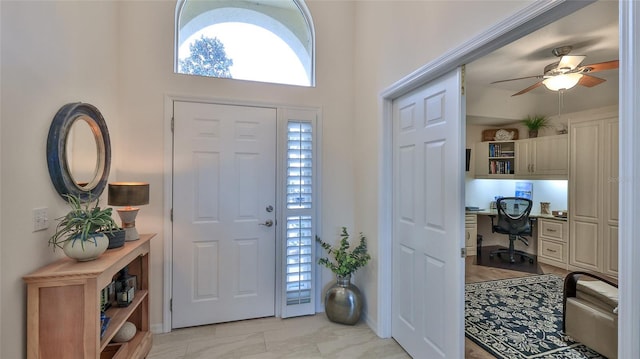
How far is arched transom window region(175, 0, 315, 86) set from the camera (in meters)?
2.81

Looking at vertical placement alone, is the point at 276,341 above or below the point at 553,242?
below

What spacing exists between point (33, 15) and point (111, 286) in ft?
5.53

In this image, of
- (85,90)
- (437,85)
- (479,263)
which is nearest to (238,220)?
(85,90)

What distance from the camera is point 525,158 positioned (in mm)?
4883

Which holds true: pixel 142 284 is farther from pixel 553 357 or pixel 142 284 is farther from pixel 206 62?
pixel 553 357

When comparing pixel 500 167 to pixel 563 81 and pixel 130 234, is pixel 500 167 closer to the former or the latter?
pixel 563 81

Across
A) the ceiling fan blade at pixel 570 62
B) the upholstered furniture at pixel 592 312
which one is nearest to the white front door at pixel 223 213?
the upholstered furniture at pixel 592 312

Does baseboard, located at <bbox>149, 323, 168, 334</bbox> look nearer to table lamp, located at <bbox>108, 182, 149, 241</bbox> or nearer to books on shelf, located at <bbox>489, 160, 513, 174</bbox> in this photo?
table lamp, located at <bbox>108, 182, 149, 241</bbox>

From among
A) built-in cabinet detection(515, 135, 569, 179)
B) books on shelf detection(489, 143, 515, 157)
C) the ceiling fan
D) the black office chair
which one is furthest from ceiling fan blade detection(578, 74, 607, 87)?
books on shelf detection(489, 143, 515, 157)

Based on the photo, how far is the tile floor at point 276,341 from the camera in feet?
7.45

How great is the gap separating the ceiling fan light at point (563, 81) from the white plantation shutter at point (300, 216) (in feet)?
8.03

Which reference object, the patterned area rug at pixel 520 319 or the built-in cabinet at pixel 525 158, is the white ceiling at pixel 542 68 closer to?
the built-in cabinet at pixel 525 158

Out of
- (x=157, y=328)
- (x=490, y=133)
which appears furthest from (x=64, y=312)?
(x=490, y=133)

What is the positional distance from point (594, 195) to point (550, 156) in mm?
841
